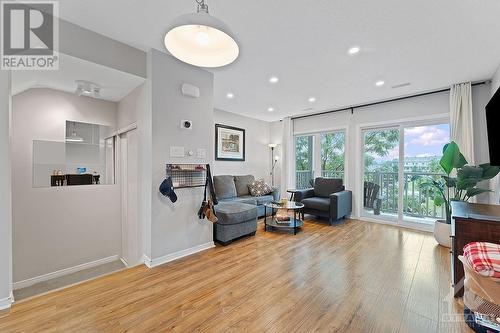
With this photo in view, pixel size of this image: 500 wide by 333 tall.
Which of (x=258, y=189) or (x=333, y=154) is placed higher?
(x=333, y=154)

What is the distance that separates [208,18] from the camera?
3.15 feet

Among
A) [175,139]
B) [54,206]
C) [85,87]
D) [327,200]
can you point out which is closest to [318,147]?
[327,200]

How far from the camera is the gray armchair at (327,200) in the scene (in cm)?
409

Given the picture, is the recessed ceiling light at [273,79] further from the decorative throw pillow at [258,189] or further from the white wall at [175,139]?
the decorative throw pillow at [258,189]

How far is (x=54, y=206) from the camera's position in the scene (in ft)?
9.32

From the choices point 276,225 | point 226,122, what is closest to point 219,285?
point 276,225

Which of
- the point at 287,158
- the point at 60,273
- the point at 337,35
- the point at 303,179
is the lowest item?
the point at 60,273

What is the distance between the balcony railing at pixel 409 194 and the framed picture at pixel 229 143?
3.14 m

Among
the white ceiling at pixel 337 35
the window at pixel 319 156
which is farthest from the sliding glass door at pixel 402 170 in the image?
the white ceiling at pixel 337 35

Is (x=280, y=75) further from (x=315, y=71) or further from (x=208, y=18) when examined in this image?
(x=208, y=18)

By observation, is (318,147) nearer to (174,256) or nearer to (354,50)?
(354,50)

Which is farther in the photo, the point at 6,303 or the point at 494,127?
the point at 494,127

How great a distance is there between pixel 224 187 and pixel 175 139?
209 centimetres

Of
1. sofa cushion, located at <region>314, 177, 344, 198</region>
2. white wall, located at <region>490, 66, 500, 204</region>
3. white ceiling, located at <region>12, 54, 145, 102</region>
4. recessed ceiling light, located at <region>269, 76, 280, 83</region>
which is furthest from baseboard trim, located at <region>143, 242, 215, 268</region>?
white wall, located at <region>490, 66, 500, 204</region>
